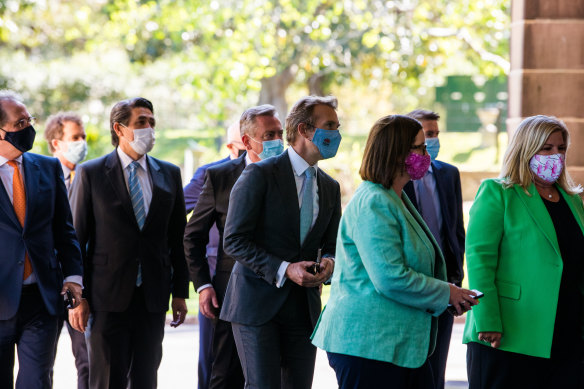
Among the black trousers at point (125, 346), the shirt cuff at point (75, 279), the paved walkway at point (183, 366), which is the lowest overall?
the paved walkway at point (183, 366)

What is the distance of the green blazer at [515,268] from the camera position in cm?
494

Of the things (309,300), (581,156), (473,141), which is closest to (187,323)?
(581,156)

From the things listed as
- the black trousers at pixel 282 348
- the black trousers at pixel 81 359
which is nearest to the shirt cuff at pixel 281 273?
the black trousers at pixel 282 348

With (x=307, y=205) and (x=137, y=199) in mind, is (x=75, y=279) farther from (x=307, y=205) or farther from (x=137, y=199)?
(x=307, y=205)

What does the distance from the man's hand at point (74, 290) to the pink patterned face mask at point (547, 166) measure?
104 inches

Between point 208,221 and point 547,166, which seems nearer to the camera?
point 547,166

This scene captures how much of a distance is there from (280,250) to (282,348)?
21.1 inches

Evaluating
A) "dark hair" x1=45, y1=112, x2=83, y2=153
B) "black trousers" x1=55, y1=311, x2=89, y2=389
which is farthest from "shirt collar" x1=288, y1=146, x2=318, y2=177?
"dark hair" x1=45, y1=112, x2=83, y2=153

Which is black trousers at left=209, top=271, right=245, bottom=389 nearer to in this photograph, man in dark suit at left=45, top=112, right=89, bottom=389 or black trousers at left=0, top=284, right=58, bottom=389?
black trousers at left=0, top=284, right=58, bottom=389

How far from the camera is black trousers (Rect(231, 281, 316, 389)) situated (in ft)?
16.6

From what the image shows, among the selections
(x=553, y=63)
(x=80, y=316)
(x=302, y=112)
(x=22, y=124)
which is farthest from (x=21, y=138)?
(x=553, y=63)

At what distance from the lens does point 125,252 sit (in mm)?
5879

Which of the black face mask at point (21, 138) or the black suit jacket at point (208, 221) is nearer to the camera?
the black face mask at point (21, 138)

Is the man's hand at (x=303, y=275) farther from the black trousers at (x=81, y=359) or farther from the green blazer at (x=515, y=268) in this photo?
the black trousers at (x=81, y=359)
